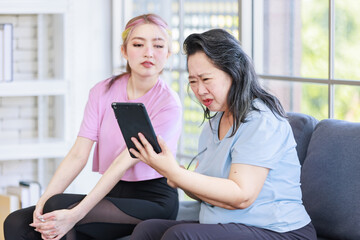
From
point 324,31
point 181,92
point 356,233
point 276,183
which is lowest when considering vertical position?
point 356,233

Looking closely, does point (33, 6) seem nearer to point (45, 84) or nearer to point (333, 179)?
point (45, 84)

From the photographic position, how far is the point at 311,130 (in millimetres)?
2676

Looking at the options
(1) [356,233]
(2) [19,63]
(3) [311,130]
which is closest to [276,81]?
(3) [311,130]

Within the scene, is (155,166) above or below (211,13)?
below

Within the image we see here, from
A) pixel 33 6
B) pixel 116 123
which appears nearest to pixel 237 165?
pixel 116 123

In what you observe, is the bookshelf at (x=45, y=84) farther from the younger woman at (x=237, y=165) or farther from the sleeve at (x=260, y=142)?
the sleeve at (x=260, y=142)

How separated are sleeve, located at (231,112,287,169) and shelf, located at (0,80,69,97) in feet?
7.84

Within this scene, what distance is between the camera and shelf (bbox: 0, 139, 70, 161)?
13.8 ft

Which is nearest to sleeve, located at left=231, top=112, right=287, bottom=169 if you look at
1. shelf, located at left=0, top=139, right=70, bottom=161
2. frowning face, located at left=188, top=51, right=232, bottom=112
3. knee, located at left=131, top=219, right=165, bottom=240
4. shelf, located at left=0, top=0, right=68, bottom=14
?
frowning face, located at left=188, top=51, right=232, bottom=112

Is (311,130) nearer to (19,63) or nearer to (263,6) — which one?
(263,6)

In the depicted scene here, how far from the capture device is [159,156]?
7.03 ft

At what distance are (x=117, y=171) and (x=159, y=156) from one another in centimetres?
53

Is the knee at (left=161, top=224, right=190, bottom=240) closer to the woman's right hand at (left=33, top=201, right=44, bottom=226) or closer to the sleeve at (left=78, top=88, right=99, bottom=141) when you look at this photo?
the woman's right hand at (left=33, top=201, right=44, bottom=226)

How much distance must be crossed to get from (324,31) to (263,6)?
22.0 inches
